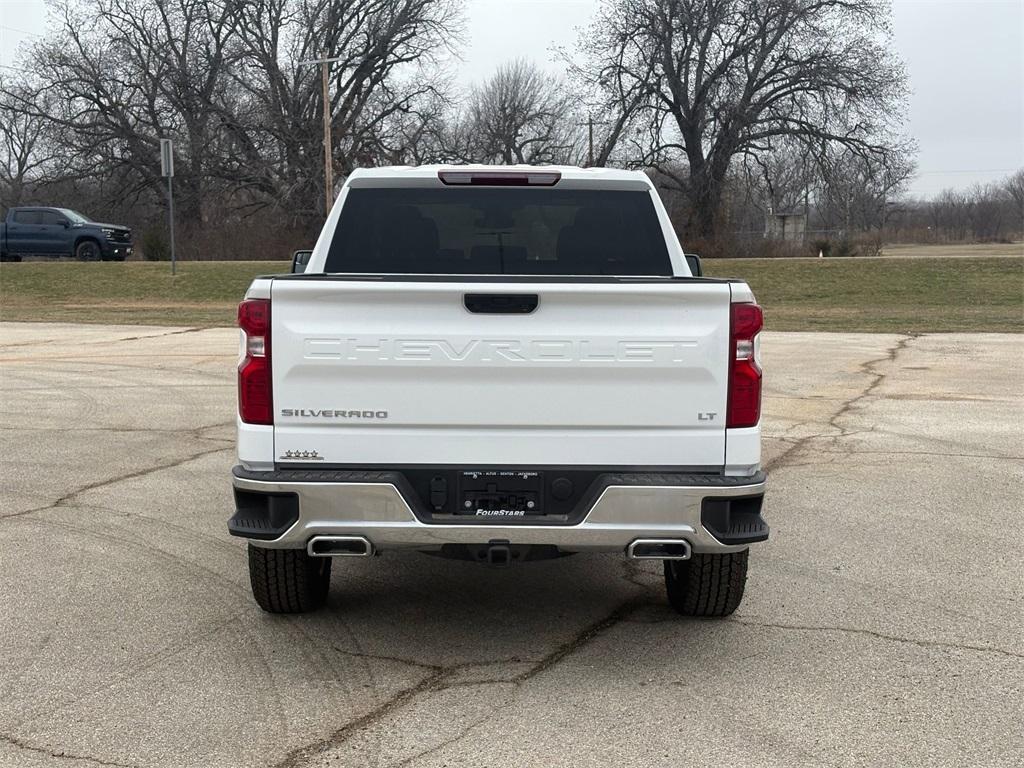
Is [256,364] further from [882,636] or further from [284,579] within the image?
[882,636]

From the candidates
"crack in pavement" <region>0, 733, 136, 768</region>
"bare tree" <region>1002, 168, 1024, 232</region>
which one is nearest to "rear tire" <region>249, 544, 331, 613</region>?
"crack in pavement" <region>0, 733, 136, 768</region>

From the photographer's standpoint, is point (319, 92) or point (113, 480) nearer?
point (113, 480)

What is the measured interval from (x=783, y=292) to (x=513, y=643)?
79.6ft

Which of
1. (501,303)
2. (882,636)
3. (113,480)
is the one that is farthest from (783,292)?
(501,303)

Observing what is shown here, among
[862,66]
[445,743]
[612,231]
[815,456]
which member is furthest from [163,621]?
[862,66]

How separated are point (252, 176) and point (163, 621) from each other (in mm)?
48463

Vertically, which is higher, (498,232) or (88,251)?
(498,232)

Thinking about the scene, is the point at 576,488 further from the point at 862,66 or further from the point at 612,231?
the point at 862,66

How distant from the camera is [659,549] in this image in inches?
171

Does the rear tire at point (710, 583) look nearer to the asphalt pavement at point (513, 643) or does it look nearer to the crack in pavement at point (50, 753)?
the asphalt pavement at point (513, 643)

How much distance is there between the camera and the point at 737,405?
432 centimetres

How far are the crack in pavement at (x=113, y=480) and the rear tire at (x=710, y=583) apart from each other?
13.8 ft

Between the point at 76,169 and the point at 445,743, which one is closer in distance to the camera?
the point at 445,743

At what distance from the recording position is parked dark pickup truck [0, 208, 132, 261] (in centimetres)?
3384
